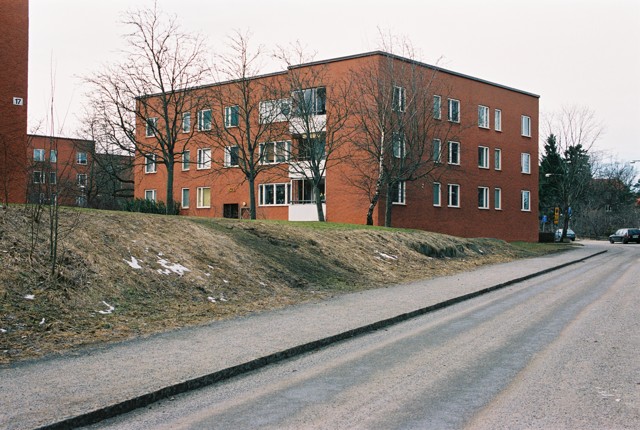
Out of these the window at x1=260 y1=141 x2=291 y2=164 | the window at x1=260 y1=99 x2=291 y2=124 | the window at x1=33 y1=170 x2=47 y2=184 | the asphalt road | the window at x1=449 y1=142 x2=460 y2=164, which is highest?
the window at x1=260 y1=99 x2=291 y2=124

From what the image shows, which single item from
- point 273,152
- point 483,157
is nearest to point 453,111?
point 483,157

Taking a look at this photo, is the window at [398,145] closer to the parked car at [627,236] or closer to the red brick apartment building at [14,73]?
the red brick apartment building at [14,73]

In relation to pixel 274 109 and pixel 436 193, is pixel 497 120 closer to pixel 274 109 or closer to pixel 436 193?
pixel 436 193

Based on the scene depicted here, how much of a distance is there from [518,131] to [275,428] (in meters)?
48.9

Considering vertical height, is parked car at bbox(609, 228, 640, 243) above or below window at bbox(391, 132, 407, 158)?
below

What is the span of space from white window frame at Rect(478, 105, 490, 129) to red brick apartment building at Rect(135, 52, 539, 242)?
0.07 meters

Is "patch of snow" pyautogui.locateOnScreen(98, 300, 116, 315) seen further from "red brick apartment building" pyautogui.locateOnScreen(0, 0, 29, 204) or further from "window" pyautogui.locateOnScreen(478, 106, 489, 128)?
"window" pyautogui.locateOnScreen(478, 106, 489, 128)

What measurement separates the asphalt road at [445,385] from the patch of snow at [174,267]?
456cm

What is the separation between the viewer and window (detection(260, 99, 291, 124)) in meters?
33.7

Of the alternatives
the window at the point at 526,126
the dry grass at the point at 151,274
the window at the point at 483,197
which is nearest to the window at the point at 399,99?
the dry grass at the point at 151,274

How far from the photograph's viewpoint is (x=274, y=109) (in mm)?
34000

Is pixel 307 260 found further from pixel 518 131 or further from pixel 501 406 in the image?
pixel 518 131

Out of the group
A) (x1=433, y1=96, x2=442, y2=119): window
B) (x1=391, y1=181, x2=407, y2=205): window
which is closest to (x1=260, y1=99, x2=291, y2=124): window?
(x1=391, y1=181, x2=407, y2=205): window

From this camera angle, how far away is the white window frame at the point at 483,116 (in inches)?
1838
